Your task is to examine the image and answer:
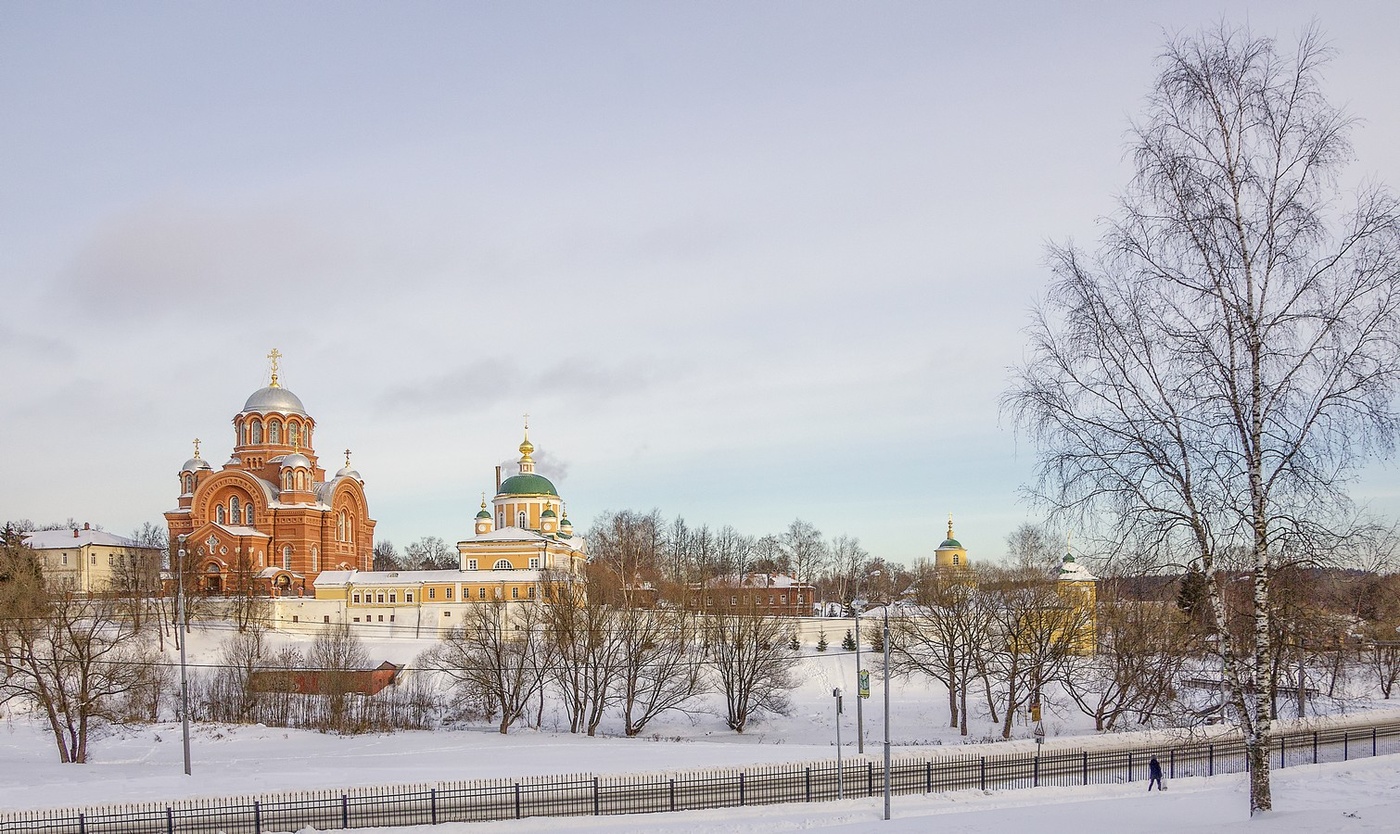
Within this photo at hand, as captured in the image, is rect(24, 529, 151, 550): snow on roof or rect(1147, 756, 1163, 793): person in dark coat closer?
rect(1147, 756, 1163, 793): person in dark coat

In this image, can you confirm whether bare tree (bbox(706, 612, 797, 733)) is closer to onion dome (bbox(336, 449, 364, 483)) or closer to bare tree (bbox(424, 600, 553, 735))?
bare tree (bbox(424, 600, 553, 735))

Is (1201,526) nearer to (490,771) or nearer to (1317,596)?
(1317,596)

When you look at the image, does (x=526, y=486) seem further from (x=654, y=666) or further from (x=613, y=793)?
(x=613, y=793)

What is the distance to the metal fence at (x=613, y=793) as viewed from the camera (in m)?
23.5

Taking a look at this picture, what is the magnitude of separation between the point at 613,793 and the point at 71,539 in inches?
3128

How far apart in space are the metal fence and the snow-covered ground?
201 cm

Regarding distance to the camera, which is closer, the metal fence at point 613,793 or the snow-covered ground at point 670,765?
the snow-covered ground at point 670,765

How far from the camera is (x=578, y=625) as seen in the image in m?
50.6

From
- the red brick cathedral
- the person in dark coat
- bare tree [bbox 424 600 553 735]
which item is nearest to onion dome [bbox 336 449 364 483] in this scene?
the red brick cathedral

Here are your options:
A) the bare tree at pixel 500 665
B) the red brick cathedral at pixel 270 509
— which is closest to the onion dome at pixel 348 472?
the red brick cathedral at pixel 270 509

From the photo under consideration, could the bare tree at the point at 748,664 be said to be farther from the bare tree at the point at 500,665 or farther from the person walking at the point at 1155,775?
the person walking at the point at 1155,775

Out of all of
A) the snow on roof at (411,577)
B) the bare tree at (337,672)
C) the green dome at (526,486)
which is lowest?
the bare tree at (337,672)

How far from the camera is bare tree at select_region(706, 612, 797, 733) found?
5088 cm

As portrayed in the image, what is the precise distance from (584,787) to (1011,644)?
25.1m
